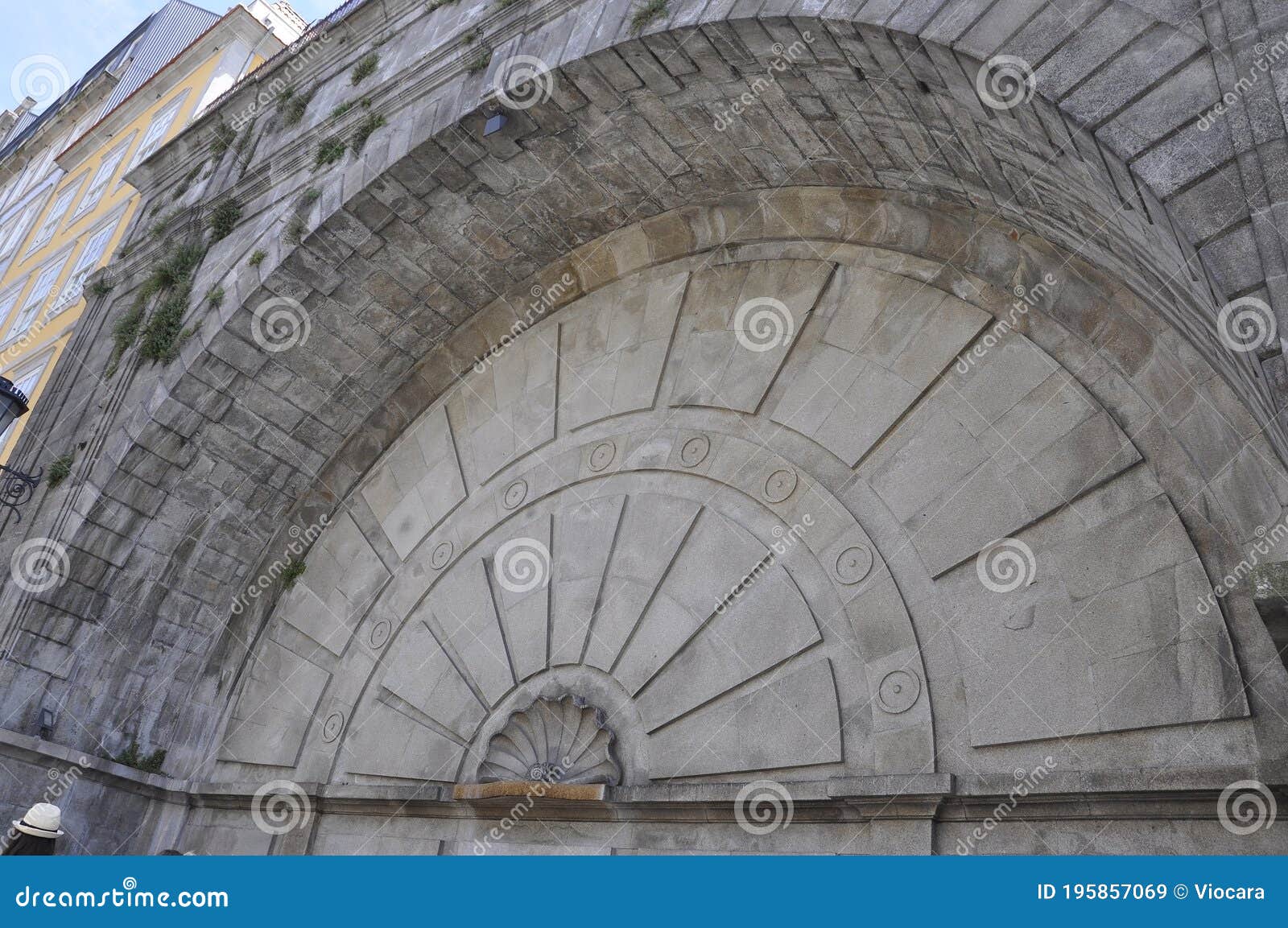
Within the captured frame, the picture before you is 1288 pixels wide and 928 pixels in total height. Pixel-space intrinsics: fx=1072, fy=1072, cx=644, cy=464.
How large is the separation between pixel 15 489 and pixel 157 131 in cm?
1019

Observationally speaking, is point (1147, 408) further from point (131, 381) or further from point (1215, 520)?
point (131, 381)

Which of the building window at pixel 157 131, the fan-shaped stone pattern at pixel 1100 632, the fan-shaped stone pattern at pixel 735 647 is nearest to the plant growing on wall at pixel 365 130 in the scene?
the fan-shaped stone pattern at pixel 735 647

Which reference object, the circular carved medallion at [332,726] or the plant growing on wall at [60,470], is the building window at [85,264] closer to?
the plant growing on wall at [60,470]

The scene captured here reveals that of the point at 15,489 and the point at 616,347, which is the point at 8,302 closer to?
the point at 15,489

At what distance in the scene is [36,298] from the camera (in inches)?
693

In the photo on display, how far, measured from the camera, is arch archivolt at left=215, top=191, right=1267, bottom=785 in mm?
5262

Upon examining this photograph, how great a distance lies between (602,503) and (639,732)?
67.8 inches

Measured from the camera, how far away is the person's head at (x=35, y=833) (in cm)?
630

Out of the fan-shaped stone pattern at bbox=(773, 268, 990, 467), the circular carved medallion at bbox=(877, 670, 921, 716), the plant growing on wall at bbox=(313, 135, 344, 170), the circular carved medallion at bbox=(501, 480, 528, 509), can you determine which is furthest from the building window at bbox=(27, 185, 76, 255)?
the circular carved medallion at bbox=(877, 670, 921, 716)

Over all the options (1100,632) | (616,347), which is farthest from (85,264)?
(1100,632)

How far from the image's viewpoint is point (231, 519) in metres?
9.55

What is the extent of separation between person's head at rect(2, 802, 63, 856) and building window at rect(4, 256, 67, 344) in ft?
42.2

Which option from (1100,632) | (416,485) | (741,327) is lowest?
(1100,632)

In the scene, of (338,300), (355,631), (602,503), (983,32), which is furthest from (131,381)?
(983,32)
